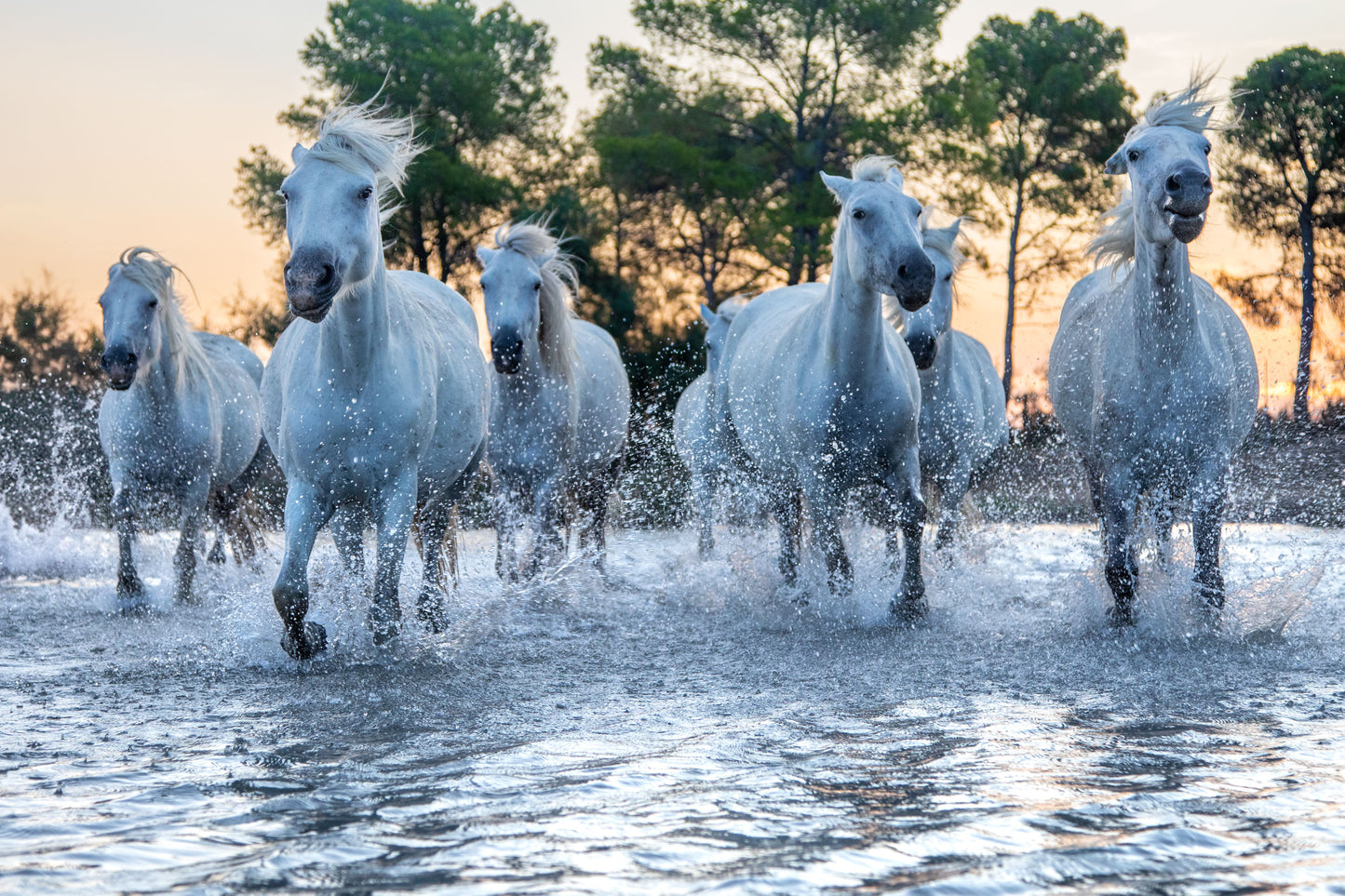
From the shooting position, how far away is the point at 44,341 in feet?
98.2

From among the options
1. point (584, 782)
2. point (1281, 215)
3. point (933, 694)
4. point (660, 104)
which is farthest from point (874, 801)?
point (660, 104)

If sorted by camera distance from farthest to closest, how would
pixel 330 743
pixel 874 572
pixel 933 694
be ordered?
pixel 874 572 < pixel 933 694 < pixel 330 743

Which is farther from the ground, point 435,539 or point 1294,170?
point 1294,170

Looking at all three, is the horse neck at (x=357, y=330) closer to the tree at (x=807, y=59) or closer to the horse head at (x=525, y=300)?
the horse head at (x=525, y=300)

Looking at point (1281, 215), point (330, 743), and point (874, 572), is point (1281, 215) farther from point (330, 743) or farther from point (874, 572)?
point (330, 743)

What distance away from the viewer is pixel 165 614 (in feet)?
25.0

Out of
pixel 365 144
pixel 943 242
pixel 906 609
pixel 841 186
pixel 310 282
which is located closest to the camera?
pixel 310 282

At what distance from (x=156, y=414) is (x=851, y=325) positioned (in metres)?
4.63

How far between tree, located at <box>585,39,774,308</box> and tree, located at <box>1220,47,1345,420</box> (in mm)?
9765

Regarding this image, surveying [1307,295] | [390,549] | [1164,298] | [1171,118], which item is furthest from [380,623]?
[1307,295]

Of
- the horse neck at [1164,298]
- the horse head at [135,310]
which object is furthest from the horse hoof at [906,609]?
the horse head at [135,310]

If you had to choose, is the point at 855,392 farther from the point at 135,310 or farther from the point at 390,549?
the point at 135,310

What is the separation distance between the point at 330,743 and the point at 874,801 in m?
1.67

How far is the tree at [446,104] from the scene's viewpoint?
2903cm
